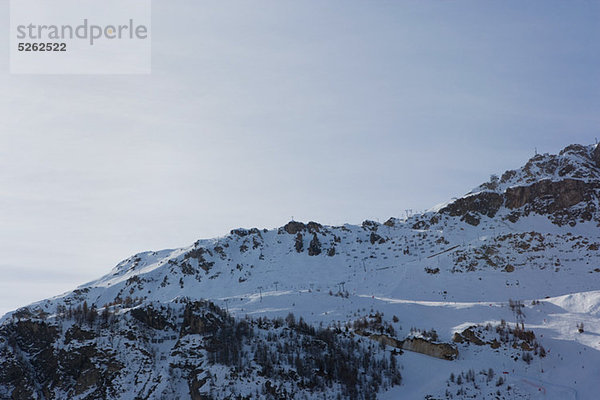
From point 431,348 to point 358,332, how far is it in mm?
15131

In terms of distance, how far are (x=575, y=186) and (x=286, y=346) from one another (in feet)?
450

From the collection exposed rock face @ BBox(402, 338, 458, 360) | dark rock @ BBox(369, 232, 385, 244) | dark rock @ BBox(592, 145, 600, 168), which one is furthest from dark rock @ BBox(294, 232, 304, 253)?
dark rock @ BBox(592, 145, 600, 168)

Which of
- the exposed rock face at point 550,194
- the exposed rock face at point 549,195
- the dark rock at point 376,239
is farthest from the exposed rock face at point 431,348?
the exposed rock face at point 549,195

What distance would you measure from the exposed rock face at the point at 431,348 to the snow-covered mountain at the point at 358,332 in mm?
233

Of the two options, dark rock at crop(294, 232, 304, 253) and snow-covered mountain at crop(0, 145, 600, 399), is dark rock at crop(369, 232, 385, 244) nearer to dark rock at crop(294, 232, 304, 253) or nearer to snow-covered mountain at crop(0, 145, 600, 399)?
snow-covered mountain at crop(0, 145, 600, 399)

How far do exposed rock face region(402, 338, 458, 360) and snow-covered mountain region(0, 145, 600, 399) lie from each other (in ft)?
0.76

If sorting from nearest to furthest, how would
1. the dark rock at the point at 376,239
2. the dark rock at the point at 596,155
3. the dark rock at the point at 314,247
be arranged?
the dark rock at the point at 314,247 → the dark rock at the point at 376,239 → the dark rock at the point at 596,155

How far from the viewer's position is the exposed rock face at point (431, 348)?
73.1 m

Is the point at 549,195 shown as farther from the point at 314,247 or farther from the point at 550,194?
the point at 314,247

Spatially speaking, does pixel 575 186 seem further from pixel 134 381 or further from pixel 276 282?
pixel 134 381

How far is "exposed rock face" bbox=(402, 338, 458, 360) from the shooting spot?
240 feet

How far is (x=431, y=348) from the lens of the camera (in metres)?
75.8

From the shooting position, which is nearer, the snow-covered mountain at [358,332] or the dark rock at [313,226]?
the snow-covered mountain at [358,332]

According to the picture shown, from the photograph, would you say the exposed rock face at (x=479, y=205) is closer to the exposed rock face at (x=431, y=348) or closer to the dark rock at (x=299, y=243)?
the dark rock at (x=299, y=243)
